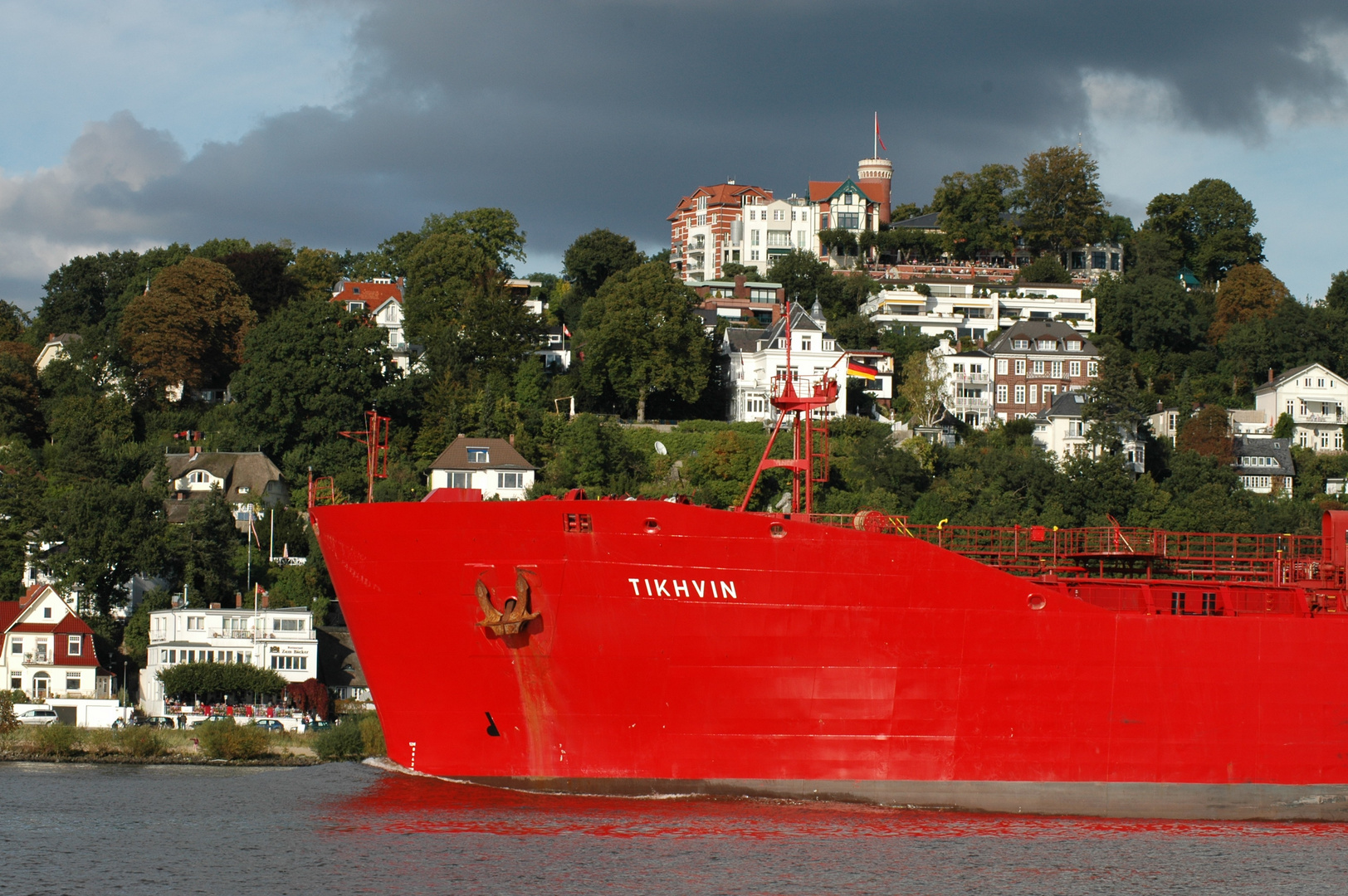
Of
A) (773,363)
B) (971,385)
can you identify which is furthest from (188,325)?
(971,385)

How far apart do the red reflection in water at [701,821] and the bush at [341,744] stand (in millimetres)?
11193

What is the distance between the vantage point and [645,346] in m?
66.9

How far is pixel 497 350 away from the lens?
66.7 m

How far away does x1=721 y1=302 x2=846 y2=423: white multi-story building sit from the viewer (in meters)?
69.4

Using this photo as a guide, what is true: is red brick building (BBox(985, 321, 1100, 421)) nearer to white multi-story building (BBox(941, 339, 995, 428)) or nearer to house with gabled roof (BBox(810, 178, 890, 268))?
white multi-story building (BBox(941, 339, 995, 428))

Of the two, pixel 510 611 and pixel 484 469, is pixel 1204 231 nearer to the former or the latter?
pixel 484 469

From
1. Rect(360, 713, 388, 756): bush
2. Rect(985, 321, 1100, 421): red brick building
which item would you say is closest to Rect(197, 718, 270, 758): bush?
Rect(360, 713, 388, 756): bush

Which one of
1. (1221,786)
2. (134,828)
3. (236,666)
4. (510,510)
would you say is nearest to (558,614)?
(510,510)

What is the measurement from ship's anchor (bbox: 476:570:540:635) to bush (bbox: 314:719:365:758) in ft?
47.9

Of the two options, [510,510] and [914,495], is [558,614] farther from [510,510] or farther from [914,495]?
[914,495]

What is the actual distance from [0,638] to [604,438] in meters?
24.4

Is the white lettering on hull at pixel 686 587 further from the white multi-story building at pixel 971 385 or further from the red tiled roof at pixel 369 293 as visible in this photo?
the red tiled roof at pixel 369 293

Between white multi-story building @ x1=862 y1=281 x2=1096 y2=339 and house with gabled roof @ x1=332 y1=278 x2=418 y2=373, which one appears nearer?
house with gabled roof @ x1=332 y1=278 x2=418 y2=373

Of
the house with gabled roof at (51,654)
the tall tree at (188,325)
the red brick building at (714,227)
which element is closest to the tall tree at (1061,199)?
the red brick building at (714,227)
